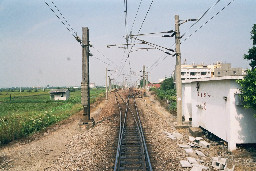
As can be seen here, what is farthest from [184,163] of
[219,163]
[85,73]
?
[85,73]

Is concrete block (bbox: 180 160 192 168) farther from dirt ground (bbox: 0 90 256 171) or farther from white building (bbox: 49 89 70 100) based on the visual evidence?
white building (bbox: 49 89 70 100)

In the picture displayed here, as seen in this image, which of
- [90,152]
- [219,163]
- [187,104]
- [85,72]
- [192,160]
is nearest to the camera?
[219,163]

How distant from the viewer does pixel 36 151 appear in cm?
993

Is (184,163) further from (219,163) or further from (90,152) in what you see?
(90,152)

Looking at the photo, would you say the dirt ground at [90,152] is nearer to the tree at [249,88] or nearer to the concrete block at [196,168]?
the concrete block at [196,168]

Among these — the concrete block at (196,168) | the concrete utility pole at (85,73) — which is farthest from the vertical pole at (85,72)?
the concrete block at (196,168)

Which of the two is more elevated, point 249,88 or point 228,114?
point 249,88

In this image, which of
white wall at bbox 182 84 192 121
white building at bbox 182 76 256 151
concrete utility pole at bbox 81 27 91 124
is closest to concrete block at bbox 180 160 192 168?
white building at bbox 182 76 256 151

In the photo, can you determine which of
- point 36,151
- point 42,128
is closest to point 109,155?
point 36,151

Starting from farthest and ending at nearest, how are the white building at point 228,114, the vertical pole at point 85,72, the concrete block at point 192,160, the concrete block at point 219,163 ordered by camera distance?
the vertical pole at point 85,72 < the white building at point 228,114 < the concrete block at point 192,160 < the concrete block at point 219,163

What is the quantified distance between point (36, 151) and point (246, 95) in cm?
1098

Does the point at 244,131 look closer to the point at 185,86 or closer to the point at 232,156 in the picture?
the point at 232,156

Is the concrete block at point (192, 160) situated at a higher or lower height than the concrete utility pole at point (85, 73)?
lower

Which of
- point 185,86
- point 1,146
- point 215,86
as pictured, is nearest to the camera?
point 215,86
